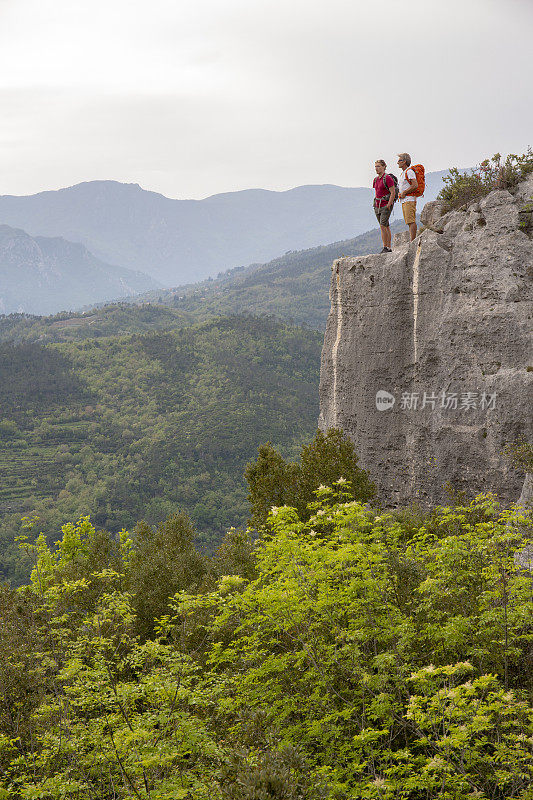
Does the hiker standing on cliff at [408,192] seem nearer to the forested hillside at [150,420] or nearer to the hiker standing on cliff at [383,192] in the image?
the hiker standing on cliff at [383,192]

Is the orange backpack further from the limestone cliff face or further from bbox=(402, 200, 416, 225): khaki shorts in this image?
the limestone cliff face

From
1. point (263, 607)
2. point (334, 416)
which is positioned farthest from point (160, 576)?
point (263, 607)

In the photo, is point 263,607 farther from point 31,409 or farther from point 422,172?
point 31,409

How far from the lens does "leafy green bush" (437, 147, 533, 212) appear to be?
13016 mm

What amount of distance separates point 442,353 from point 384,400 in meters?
1.89

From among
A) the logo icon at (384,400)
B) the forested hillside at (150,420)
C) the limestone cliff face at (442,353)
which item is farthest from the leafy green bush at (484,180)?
the forested hillside at (150,420)

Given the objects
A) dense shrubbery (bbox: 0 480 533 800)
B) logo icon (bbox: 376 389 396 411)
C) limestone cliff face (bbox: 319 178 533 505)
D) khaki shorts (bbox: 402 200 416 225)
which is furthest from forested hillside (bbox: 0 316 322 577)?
dense shrubbery (bbox: 0 480 533 800)

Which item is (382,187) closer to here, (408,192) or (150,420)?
(408,192)

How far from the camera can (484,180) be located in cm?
1374

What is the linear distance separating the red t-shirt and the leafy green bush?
65.1 inches

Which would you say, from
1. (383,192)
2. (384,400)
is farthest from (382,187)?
(384,400)

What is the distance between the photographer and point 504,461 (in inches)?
Answer: 468

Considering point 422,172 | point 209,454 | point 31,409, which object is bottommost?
point 209,454

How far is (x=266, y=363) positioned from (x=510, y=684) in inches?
4884
